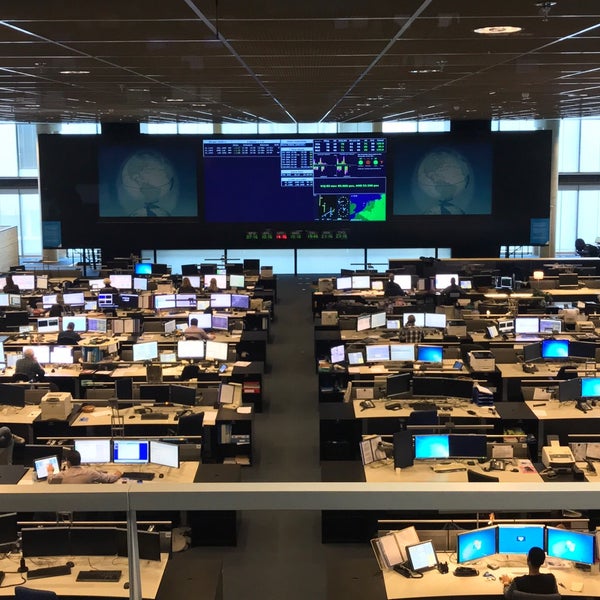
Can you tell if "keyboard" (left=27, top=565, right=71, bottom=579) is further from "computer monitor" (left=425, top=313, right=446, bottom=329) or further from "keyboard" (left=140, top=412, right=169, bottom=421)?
"computer monitor" (left=425, top=313, right=446, bottom=329)

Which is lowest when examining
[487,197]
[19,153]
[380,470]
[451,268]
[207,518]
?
[207,518]

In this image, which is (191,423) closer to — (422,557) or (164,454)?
(164,454)

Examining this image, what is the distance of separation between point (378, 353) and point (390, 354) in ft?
0.53

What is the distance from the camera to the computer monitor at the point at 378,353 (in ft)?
36.4

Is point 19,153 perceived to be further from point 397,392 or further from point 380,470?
point 380,470

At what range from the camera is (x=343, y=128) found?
23.9 metres

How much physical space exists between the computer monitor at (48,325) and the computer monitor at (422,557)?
8626mm

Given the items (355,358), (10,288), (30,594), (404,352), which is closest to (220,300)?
(355,358)

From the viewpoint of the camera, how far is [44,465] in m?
7.21

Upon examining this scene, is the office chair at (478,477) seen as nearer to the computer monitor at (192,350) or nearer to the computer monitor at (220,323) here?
the computer monitor at (192,350)

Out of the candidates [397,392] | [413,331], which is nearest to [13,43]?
[397,392]

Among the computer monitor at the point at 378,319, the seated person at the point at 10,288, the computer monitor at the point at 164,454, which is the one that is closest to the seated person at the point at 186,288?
the seated person at the point at 10,288

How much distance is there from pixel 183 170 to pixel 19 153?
8.71 metres

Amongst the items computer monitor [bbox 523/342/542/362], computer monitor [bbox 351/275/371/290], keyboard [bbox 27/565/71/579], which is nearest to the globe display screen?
computer monitor [bbox 351/275/371/290]
